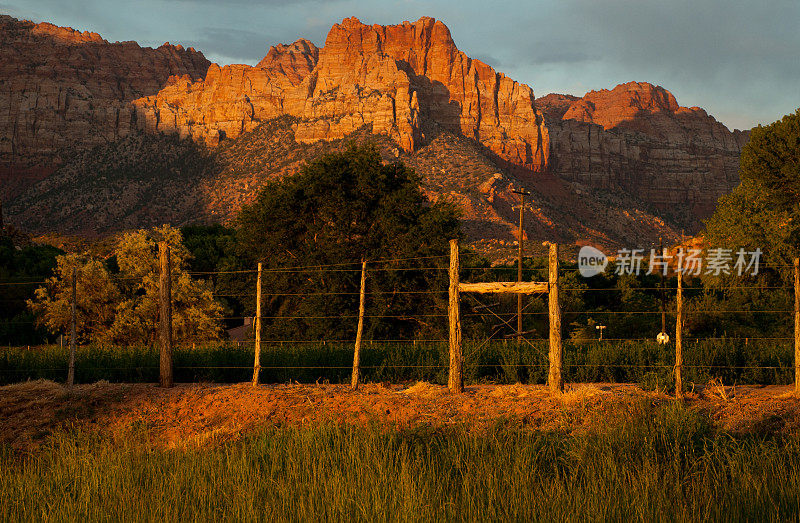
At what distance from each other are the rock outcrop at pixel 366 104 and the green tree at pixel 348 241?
106609 mm

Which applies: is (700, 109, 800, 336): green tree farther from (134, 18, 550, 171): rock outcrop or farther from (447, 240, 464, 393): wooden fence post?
(134, 18, 550, 171): rock outcrop

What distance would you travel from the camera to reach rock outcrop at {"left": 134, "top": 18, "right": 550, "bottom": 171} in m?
144

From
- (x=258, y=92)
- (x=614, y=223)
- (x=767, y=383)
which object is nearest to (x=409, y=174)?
(x=767, y=383)

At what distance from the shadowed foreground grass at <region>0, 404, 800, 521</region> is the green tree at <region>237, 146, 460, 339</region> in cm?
1745

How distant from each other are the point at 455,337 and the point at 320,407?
9.71 ft

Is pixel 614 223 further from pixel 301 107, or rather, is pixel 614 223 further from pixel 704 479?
pixel 704 479

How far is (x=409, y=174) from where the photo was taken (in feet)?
96.9

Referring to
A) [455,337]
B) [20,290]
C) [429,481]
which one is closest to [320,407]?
[455,337]

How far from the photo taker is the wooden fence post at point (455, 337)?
12562mm

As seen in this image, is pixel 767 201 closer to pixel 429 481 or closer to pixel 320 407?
pixel 320 407

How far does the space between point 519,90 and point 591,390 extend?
191m

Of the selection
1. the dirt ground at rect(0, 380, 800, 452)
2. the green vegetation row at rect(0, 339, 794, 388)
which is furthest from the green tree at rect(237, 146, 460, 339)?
the dirt ground at rect(0, 380, 800, 452)

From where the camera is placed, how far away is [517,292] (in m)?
12.5

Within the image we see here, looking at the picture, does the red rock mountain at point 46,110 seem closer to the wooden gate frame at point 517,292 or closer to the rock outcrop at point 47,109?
the rock outcrop at point 47,109
